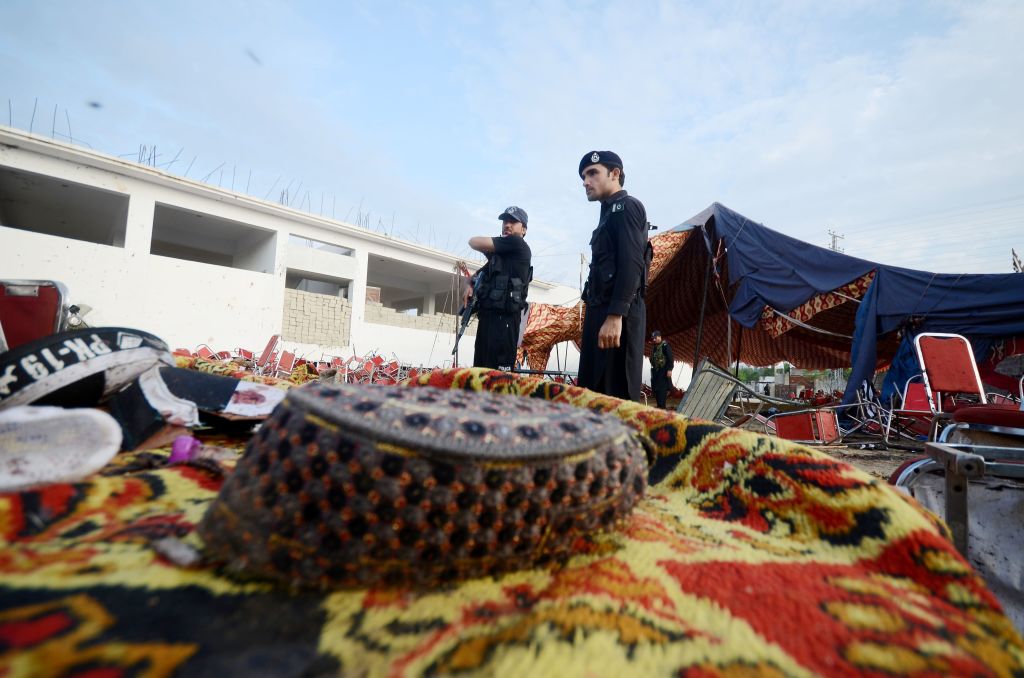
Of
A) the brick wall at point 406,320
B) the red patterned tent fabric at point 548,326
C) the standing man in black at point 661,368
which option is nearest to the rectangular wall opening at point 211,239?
the brick wall at point 406,320

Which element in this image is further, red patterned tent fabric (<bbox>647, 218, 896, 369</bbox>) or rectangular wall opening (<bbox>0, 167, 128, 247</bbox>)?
rectangular wall opening (<bbox>0, 167, 128, 247</bbox>)

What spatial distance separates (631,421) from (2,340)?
1612 mm

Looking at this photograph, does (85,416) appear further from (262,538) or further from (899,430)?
(899,430)

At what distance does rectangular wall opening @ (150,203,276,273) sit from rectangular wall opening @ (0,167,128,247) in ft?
3.12

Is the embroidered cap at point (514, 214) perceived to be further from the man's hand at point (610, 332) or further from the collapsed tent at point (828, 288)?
the collapsed tent at point (828, 288)

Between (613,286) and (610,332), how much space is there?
0.95 feet

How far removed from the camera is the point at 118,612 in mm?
461

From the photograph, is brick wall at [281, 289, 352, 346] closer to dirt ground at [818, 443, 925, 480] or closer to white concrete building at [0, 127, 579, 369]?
white concrete building at [0, 127, 579, 369]

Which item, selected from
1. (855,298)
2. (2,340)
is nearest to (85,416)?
(2,340)

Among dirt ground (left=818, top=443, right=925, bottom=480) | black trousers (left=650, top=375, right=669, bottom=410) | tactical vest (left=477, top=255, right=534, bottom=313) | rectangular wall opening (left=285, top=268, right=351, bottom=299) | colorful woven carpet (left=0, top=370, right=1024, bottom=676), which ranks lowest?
dirt ground (left=818, top=443, right=925, bottom=480)

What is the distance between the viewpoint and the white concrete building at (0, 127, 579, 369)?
10.1m

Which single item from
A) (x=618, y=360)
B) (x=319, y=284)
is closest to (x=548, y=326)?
(x=618, y=360)

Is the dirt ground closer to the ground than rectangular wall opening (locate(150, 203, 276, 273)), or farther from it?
closer to the ground

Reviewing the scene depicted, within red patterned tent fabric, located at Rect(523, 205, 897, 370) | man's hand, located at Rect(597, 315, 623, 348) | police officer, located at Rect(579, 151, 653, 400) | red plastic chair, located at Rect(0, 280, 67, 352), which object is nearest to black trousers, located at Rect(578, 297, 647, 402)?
police officer, located at Rect(579, 151, 653, 400)
